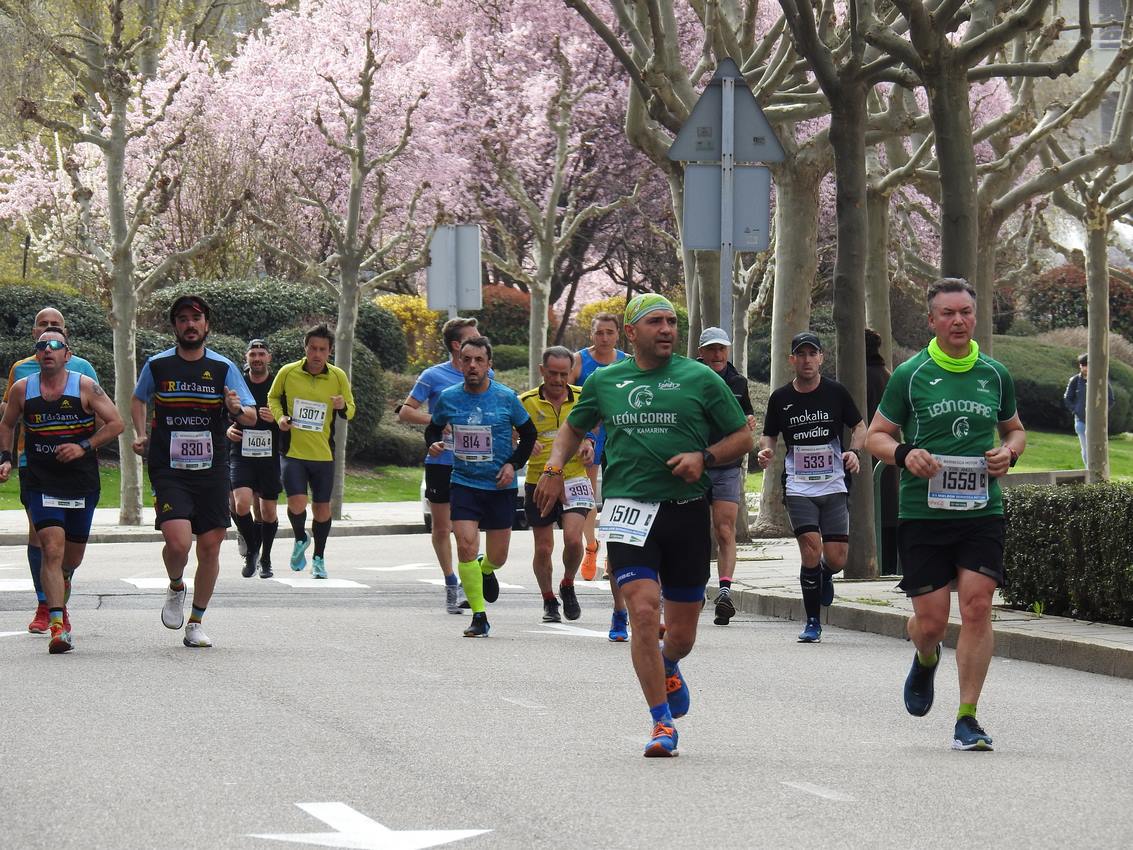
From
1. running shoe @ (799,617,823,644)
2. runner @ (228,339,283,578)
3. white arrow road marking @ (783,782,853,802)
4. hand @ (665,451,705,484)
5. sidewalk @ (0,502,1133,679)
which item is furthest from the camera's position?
runner @ (228,339,283,578)

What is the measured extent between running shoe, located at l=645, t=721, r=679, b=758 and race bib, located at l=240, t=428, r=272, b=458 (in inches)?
386

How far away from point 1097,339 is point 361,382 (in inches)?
449

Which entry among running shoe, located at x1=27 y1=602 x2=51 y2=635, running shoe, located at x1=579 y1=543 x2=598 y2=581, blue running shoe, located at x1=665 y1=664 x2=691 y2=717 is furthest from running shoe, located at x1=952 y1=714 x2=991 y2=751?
running shoe, located at x1=579 y1=543 x2=598 y2=581

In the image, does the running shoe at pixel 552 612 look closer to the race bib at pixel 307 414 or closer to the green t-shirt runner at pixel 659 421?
the race bib at pixel 307 414

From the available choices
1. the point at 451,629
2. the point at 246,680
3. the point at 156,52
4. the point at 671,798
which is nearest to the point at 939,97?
the point at 451,629

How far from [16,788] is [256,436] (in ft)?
33.6

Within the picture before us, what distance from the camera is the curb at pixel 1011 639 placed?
35.2 feet

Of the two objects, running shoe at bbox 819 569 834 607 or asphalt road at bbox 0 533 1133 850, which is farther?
running shoe at bbox 819 569 834 607

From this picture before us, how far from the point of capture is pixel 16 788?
6.91 m

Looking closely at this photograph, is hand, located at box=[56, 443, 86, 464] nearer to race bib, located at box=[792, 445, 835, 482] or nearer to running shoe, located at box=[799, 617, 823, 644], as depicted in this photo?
race bib, located at box=[792, 445, 835, 482]

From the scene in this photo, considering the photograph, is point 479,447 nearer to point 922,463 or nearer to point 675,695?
point 675,695

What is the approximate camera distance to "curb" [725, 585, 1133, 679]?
35.2 feet

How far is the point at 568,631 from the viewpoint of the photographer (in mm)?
12945

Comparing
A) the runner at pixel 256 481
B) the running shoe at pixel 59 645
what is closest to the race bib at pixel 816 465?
the running shoe at pixel 59 645
